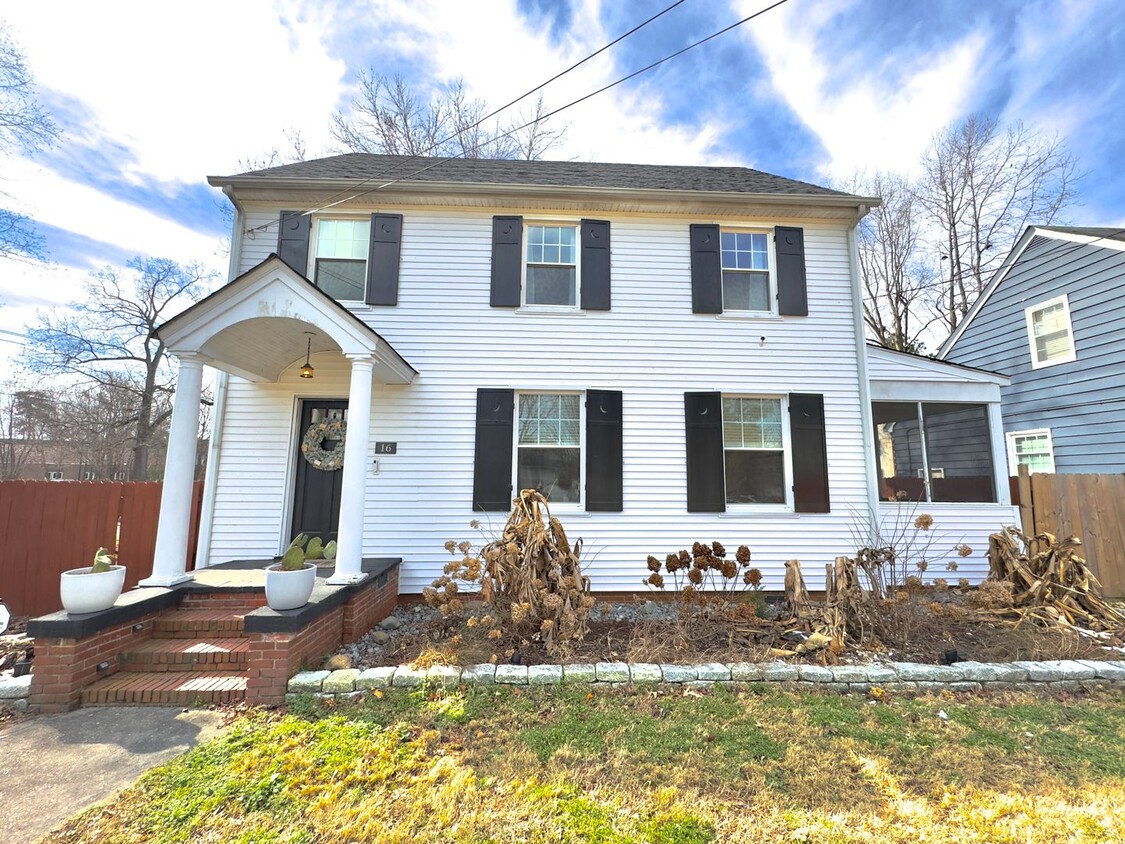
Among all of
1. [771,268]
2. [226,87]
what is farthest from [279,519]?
[771,268]

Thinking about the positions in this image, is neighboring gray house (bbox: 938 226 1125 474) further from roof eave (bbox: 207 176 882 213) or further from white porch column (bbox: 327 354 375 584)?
white porch column (bbox: 327 354 375 584)

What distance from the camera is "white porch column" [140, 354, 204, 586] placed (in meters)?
4.39

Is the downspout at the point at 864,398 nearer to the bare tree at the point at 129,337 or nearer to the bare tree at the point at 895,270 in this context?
the bare tree at the point at 895,270

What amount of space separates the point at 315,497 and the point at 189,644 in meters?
2.24

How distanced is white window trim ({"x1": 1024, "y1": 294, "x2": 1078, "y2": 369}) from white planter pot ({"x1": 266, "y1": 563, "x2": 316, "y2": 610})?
40.8 ft

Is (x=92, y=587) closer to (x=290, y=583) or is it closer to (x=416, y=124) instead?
(x=290, y=583)

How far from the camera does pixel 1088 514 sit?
6.39 metres

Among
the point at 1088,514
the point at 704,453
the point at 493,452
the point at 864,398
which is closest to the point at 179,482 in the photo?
the point at 493,452

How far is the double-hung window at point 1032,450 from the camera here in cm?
883

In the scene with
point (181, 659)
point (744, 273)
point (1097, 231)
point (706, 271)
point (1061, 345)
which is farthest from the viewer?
point (1061, 345)

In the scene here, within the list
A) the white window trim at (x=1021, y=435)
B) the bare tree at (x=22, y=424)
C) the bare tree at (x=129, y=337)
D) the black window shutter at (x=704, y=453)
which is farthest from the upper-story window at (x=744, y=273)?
the bare tree at (x=22, y=424)

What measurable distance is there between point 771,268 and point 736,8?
3088 millimetres

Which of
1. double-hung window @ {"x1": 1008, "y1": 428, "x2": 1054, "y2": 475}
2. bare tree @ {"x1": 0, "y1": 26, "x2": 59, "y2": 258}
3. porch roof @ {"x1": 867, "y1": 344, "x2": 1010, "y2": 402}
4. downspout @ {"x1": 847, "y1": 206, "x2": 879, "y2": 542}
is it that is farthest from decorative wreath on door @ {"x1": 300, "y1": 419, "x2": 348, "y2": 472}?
double-hung window @ {"x1": 1008, "y1": 428, "x2": 1054, "y2": 475}

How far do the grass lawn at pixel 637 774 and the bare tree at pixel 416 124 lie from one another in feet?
50.9
